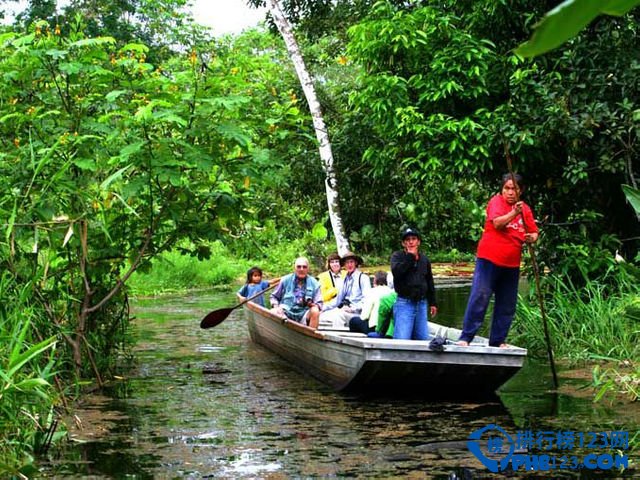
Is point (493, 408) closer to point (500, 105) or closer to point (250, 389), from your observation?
point (250, 389)

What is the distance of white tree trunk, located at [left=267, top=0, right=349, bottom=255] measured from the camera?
1448 centimetres

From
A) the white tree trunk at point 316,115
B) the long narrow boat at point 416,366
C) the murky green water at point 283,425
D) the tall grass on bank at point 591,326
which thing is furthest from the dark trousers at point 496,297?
the white tree trunk at point 316,115

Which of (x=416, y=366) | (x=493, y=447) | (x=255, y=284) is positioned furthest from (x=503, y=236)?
(x=255, y=284)

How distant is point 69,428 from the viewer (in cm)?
682

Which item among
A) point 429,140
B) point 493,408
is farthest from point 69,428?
point 429,140

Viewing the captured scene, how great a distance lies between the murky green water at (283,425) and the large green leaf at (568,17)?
4829mm

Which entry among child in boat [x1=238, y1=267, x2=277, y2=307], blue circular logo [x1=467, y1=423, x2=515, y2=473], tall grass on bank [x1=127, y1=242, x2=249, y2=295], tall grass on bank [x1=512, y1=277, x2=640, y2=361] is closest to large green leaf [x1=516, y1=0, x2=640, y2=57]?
blue circular logo [x1=467, y1=423, x2=515, y2=473]

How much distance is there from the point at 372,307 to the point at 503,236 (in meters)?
1.93

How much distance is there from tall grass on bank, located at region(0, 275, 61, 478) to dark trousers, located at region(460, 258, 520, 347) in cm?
387

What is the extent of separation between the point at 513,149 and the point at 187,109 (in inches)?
154

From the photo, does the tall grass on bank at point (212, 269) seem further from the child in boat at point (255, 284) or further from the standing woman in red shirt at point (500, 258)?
the standing woman in red shirt at point (500, 258)

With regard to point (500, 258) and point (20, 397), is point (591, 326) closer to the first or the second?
point (500, 258)

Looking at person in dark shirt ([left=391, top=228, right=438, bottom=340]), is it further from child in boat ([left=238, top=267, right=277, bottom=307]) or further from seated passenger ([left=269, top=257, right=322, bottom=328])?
child in boat ([left=238, top=267, right=277, bottom=307])

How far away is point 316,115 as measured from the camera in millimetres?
14516
